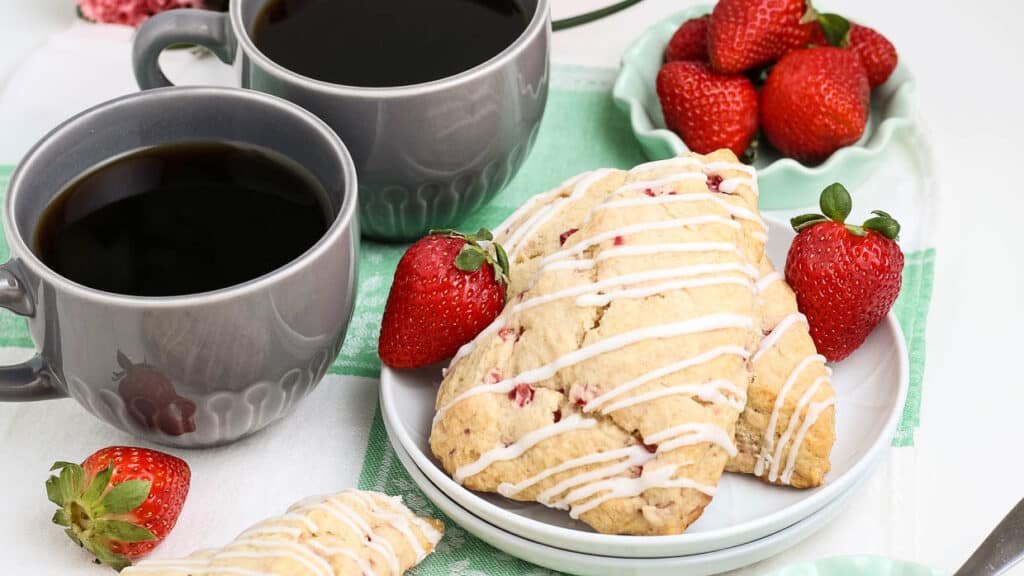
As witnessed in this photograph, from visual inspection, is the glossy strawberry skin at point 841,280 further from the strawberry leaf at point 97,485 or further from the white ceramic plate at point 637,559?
the strawberry leaf at point 97,485

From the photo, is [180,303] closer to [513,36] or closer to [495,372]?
[495,372]

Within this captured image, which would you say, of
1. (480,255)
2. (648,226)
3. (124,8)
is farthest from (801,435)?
(124,8)

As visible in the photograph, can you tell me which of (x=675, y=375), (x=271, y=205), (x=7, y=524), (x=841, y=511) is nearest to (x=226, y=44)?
(x=271, y=205)

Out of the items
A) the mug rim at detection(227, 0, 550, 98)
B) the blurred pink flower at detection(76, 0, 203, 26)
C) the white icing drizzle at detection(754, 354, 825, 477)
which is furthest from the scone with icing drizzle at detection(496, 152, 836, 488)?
the blurred pink flower at detection(76, 0, 203, 26)

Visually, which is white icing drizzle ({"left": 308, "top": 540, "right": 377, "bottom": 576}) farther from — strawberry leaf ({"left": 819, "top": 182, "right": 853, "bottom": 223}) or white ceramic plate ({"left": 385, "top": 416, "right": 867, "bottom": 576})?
strawberry leaf ({"left": 819, "top": 182, "right": 853, "bottom": 223})

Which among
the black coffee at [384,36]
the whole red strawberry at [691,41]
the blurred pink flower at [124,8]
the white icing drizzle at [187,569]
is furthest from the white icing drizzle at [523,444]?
the blurred pink flower at [124,8]
